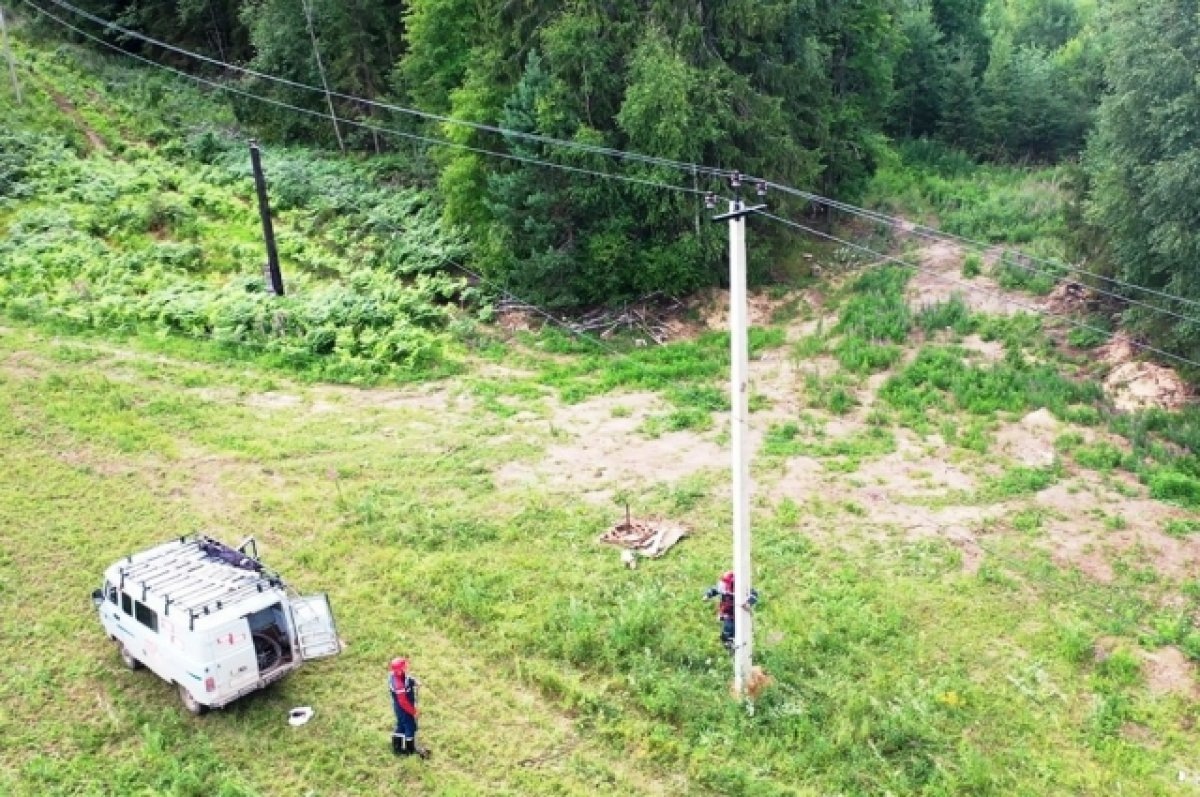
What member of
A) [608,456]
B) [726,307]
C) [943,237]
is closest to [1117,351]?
[943,237]

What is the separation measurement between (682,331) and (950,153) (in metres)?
18.5

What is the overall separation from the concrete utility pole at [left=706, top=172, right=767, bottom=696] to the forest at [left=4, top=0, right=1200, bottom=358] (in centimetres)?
1070

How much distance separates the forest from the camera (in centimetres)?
2097

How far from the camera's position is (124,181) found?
3334cm

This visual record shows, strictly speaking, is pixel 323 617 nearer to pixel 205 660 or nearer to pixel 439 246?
pixel 205 660

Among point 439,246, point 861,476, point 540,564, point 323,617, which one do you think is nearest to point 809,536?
point 861,476

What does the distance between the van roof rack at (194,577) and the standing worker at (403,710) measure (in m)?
2.38

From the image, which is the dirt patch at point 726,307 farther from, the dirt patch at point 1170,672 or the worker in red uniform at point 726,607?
the dirt patch at point 1170,672

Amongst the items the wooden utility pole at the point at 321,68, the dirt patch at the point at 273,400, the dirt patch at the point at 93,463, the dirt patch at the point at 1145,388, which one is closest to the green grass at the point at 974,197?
the dirt patch at the point at 1145,388

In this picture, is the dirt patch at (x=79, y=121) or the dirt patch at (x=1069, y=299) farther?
the dirt patch at (x=79, y=121)

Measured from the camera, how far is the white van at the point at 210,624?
1220 cm

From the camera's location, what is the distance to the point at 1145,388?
70.8 ft

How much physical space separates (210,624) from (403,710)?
2564mm

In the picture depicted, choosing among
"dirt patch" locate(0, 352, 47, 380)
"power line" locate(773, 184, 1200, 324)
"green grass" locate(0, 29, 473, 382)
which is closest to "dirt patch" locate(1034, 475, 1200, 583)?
"power line" locate(773, 184, 1200, 324)
